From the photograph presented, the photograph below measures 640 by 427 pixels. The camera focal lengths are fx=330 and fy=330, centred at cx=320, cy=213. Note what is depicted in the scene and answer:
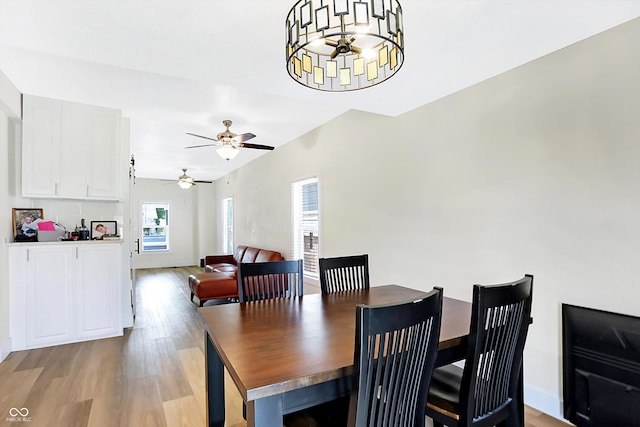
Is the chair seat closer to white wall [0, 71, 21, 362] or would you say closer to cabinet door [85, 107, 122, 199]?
white wall [0, 71, 21, 362]

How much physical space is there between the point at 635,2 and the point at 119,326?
5050mm

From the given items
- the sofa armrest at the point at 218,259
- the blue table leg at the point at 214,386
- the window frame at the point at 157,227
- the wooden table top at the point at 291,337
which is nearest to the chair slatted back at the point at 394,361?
the wooden table top at the point at 291,337

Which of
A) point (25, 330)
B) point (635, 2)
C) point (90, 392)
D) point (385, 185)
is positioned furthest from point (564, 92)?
point (25, 330)

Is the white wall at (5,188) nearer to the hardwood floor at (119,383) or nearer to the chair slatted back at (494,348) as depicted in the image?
the hardwood floor at (119,383)

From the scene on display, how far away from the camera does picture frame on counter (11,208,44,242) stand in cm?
342

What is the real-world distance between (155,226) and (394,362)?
10.1 meters

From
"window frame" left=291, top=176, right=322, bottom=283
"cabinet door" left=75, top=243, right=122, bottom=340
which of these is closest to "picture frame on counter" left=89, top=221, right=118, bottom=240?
"cabinet door" left=75, top=243, right=122, bottom=340

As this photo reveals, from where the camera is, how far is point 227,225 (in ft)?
30.3

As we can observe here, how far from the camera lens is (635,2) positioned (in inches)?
66.0

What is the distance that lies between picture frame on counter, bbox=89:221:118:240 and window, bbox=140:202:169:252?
614 centimetres

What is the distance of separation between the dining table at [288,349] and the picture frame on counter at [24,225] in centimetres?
292

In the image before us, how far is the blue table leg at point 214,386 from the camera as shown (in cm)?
178

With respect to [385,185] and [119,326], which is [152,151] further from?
[385,185]

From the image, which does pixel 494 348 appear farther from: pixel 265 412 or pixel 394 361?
pixel 265 412
